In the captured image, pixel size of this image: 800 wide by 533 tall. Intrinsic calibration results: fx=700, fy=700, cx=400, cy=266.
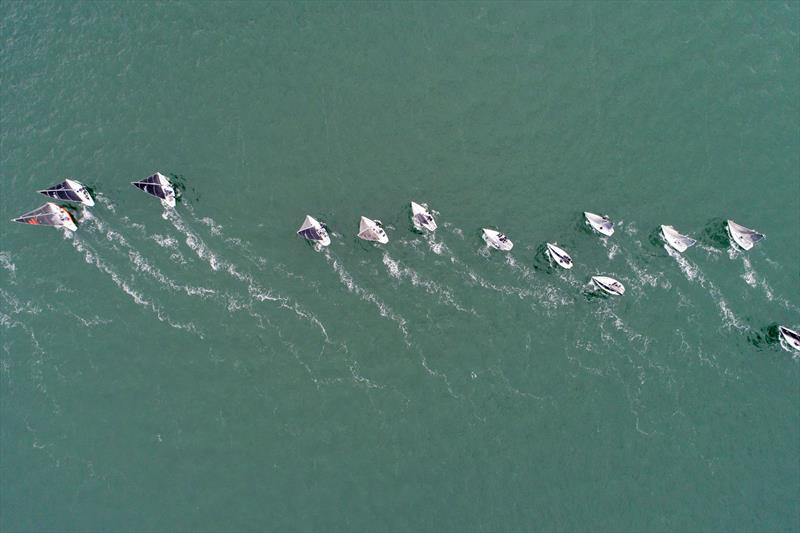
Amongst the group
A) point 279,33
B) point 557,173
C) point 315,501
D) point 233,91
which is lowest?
point 315,501

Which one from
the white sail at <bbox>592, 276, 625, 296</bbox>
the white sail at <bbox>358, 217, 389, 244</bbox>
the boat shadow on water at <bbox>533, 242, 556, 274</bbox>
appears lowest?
the white sail at <bbox>592, 276, 625, 296</bbox>

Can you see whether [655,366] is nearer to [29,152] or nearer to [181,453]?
[181,453]

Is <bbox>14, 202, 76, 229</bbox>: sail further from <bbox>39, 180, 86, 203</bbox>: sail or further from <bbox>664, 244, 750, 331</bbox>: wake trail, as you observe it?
<bbox>664, 244, 750, 331</bbox>: wake trail

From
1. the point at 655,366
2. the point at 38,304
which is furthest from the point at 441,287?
the point at 38,304

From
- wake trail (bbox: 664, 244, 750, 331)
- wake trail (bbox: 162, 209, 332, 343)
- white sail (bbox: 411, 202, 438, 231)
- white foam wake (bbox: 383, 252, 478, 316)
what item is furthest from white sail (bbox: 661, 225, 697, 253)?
wake trail (bbox: 162, 209, 332, 343)

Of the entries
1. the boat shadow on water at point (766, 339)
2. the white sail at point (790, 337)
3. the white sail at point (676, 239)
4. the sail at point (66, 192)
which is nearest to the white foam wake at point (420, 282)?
the white sail at point (676, 239)

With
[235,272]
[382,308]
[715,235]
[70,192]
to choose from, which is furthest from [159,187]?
[715,235]
